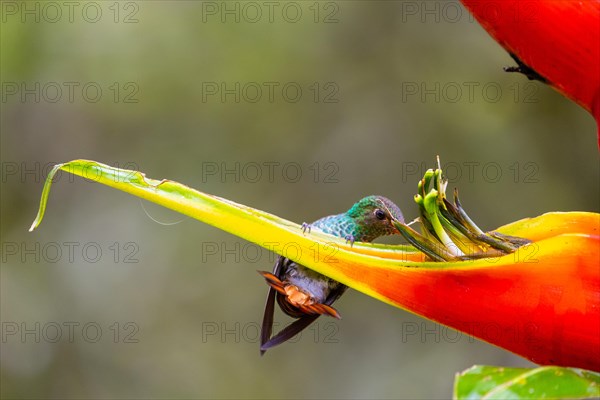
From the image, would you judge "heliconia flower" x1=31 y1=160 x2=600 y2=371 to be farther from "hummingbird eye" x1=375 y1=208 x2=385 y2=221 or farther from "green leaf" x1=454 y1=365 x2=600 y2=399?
"hummingbird eye" x1=375 y1=208 x2=385 y2=221

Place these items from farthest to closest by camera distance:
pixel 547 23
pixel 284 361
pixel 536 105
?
1. pixel 284 361
2. pixel 536 105
3. pixel 547 23

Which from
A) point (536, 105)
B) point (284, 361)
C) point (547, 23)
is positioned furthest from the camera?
point (284, 361)

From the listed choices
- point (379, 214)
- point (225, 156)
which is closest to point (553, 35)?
point (379, 214)

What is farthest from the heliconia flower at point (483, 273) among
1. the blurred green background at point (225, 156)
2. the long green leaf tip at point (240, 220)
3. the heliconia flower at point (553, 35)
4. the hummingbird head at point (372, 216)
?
the blurred green background at point (225, 156)

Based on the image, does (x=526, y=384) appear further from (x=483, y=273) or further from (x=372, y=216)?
(x=372, y=216)

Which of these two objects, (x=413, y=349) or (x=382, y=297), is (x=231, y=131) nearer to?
(x=413, y=349)

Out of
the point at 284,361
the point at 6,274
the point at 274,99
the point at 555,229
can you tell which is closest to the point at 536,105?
the point at 274,99
